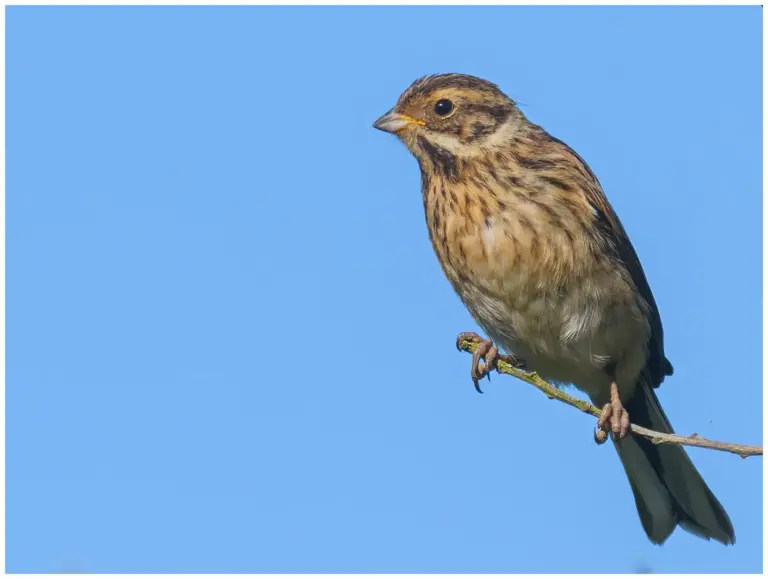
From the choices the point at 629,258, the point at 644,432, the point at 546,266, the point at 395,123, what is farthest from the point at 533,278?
the point at 644,432

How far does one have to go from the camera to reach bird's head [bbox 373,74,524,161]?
22.7 ft

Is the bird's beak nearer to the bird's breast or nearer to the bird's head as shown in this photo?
the bird's head

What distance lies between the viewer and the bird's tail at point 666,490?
22.3 ft

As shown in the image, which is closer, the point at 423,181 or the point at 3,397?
the point at 3,397

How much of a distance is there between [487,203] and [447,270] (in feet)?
1.55

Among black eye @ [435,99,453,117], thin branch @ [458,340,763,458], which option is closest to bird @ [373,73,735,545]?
black eye @ [435,99,453,117]

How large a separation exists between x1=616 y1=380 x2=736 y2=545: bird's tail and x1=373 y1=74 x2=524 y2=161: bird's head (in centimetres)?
182

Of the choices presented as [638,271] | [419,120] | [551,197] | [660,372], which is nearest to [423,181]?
[419,120]

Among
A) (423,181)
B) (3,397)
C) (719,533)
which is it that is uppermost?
(423,181)

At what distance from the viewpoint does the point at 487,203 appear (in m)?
6.59

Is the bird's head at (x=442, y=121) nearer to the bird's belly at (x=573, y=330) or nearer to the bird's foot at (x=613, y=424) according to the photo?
the bird's belly at (x=573, y=330)

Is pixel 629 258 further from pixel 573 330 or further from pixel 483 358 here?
pixel 483 358

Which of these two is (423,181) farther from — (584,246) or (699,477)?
(699,477)

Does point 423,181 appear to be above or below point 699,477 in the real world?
above
